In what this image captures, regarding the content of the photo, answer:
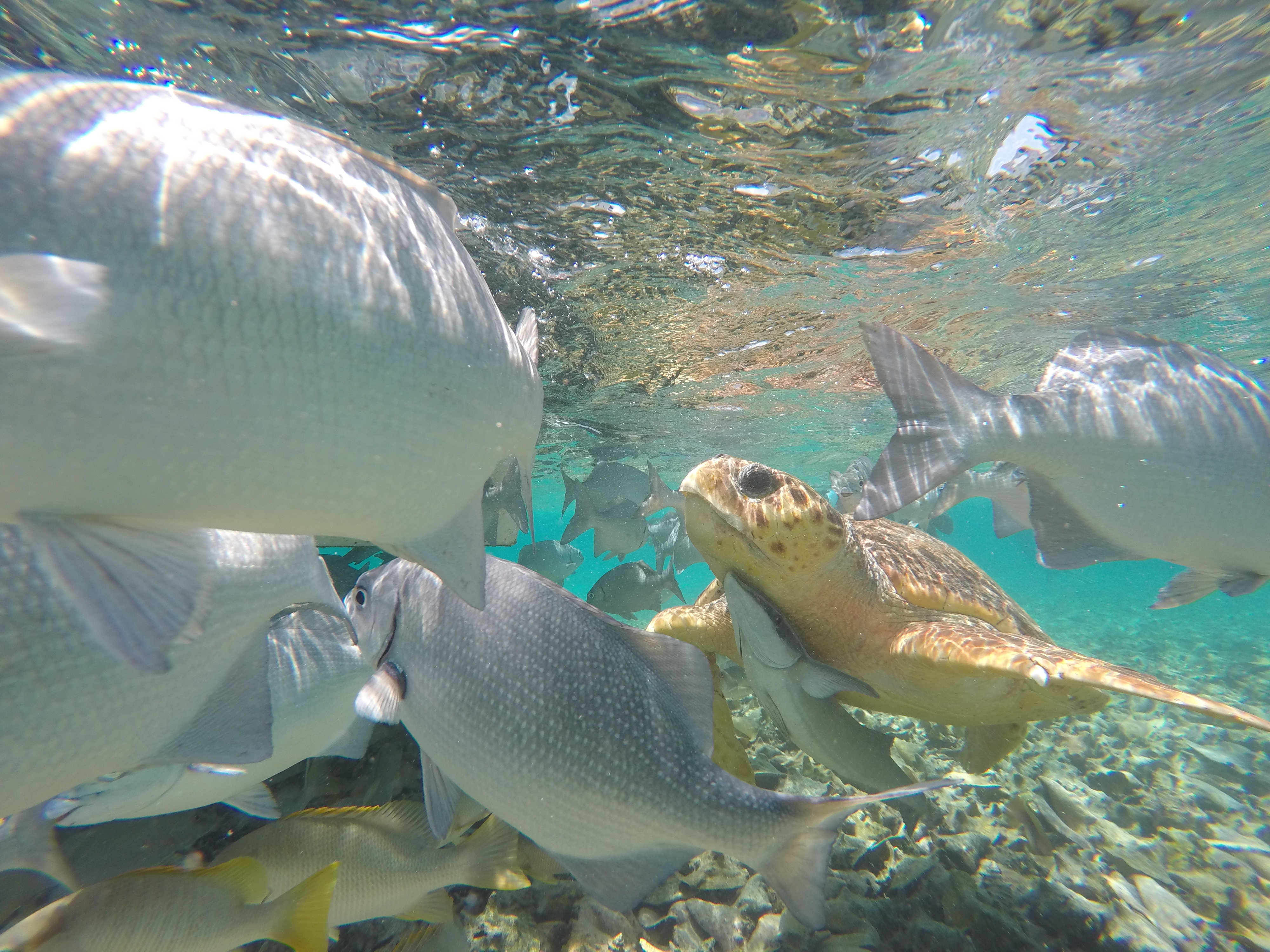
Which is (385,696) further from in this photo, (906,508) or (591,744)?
(906,508)

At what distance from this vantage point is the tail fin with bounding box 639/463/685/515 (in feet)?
23.6

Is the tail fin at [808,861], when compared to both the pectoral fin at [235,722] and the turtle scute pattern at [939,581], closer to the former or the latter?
the turtle scute pattern at [939,581]

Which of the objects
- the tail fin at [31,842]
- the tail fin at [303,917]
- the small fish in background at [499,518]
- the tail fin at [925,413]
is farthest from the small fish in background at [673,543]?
the tail fin at [31,842]

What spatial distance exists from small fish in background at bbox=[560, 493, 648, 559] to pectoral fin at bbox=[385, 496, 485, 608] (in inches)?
293

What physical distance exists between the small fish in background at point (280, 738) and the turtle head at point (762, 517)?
1598 mm

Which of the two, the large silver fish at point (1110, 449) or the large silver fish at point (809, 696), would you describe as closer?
the large silver fish at point (809, 696)

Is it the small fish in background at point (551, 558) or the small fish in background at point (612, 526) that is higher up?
A: the small fish in background at point (612, 526)

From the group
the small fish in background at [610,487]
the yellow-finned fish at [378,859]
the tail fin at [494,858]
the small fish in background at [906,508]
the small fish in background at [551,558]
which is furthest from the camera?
the small fish in background at [610,487]

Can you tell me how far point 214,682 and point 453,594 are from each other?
33.4 inches

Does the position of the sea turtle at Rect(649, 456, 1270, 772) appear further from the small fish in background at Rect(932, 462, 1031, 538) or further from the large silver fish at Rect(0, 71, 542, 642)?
the small fish in background at Rect(932, 462, 1031, 538)

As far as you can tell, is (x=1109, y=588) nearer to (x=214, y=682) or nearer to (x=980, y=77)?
(x=980, y=77)

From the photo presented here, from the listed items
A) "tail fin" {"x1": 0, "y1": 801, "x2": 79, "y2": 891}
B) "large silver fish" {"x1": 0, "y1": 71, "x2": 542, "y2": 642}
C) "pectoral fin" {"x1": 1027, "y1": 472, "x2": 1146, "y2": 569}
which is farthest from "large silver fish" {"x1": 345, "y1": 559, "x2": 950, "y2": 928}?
"pectoral fin" {"x1": 1027, "y1": 472, "x2": 1146, "y2": 569}

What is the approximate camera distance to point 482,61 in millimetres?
3865

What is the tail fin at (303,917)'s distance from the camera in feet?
6.29
